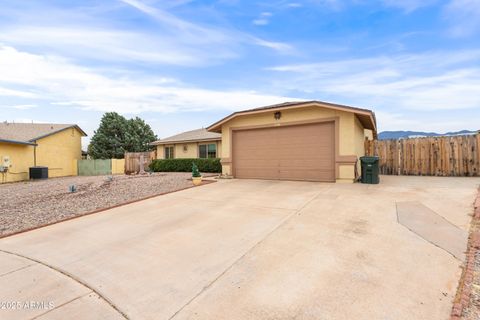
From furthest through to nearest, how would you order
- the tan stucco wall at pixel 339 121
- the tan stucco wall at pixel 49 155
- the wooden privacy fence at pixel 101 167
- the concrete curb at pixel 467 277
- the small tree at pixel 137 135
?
the small tree at pixel 137 135 < the wooden privacy fence at pixel 101 167 < the tan stucco wall at pixel 49 155 < the tan stucco wall at pixel 339 121 < the concrete curb at pixel 467 277

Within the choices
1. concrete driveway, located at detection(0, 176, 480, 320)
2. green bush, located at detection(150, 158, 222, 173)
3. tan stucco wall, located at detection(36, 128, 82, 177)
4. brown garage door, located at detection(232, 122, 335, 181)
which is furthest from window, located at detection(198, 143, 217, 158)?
concrete driveway, located at detection(0, 176, 480, 320)

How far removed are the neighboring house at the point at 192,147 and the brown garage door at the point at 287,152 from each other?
7.25 m

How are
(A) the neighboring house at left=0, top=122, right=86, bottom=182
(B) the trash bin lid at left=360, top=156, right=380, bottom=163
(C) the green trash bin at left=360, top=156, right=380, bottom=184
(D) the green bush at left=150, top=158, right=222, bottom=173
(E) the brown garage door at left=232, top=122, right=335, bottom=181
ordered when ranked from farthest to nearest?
(D) the green bush at left=150, top=158, right=222, bottom=173, (A) the neighboring house at left=0, top=122, right=86, bottom=182, (E) the brown garage door at left=232, top=122, right=335, bottom=181, (C) the green trash bin at left=360, top=156, right=380, bottom=184, (B) the trash bin lid at left=360, top=156, right=380, bottom=163

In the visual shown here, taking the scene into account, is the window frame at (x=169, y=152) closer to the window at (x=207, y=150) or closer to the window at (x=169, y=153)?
the window at (x=169, y=153)

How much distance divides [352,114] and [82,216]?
9650 millimetres

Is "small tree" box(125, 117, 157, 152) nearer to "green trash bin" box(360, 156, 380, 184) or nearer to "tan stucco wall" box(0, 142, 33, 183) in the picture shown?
"tan stucco wall" box(0, 142, 33, 183)

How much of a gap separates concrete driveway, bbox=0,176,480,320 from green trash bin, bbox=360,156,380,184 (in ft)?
10.2

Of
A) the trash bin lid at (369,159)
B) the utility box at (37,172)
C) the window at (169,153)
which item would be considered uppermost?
the window at (169,153)

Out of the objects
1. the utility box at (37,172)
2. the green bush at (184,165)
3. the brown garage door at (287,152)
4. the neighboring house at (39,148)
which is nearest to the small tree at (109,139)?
the neighboring house at (39,148)

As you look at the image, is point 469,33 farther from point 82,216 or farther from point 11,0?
point 11,0

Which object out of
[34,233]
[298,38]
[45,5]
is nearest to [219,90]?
[298,38]

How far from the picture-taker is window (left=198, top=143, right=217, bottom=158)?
19.4 metres

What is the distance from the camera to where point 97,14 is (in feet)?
28.7

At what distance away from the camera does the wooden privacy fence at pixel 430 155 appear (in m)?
10.9
